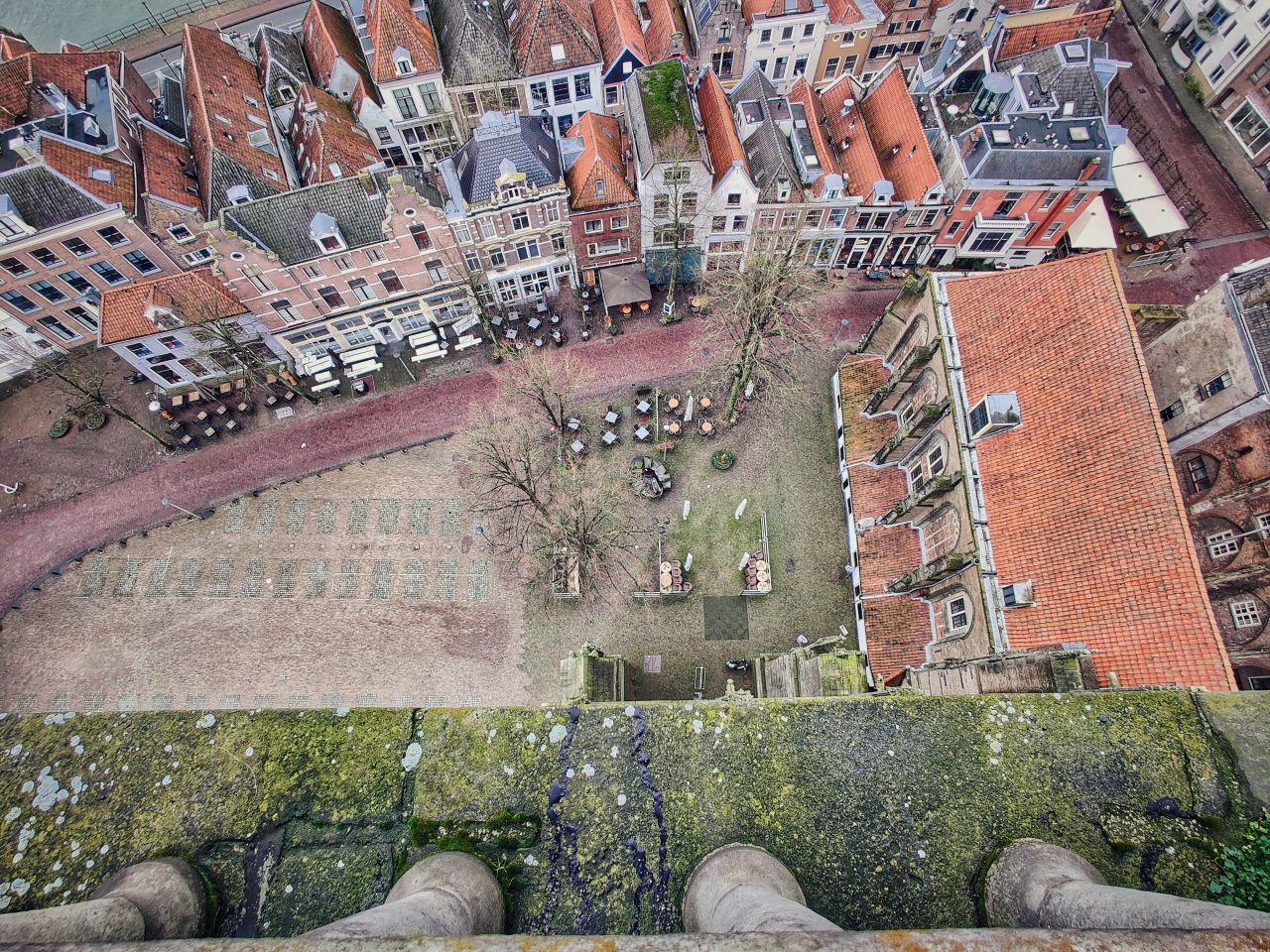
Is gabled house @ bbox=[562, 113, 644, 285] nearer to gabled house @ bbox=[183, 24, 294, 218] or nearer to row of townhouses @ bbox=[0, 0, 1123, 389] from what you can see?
row of townhouses @ bbox=[0, 0, 1123, 389]

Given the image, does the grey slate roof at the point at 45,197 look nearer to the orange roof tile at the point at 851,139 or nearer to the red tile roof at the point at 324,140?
the red tile roof at the point at 324,140

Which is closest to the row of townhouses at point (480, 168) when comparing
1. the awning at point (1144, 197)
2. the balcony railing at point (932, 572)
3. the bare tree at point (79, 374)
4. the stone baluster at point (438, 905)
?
the bare tree at point (79, 374)

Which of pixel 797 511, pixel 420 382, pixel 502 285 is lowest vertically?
pixel 797 511

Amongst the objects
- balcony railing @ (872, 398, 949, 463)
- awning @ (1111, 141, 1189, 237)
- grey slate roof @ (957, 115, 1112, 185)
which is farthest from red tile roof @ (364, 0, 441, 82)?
awning @ (1111, 141, 1189, 237)

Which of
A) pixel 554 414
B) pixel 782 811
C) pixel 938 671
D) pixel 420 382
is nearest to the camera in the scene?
pixel 782 811

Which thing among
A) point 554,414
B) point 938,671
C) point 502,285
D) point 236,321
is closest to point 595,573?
point 554,414

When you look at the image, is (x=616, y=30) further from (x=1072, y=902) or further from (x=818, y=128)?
(x=1072, y=902)

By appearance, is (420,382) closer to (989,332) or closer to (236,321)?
(236,321)
